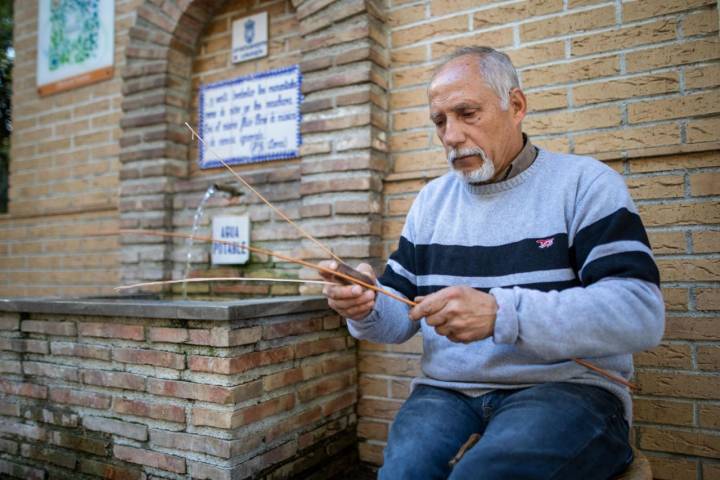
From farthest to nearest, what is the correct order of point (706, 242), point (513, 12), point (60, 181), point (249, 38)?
point (60, 181) → point (249, 38) → point (513, 12) → point (706, 242)

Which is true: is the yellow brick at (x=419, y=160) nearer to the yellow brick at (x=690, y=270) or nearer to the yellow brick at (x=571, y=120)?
the yellow brick at (x=571, y=120)

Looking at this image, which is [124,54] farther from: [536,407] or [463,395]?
[536,407]

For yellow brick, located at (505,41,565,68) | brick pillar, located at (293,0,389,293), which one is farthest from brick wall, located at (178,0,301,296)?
yellow brick, located at (505,41,565,68)

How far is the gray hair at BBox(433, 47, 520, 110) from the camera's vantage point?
171 centimetres

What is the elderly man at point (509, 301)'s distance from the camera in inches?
51.7

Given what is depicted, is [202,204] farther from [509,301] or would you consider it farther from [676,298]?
[676,298]

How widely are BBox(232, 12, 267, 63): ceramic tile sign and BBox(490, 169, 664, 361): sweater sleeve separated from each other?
2418 millimetres

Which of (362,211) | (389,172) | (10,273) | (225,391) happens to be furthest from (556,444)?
(10,273)

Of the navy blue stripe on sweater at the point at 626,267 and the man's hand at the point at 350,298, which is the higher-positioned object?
the navy blue stripe on sweater at the point at 626,267

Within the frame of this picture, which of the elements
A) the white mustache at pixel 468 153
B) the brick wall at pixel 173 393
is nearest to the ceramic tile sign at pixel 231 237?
the brick wall at pixel 173 393

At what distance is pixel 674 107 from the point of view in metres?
2.15

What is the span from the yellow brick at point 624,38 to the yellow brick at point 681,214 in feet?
2.32

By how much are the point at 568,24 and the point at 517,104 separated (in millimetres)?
857

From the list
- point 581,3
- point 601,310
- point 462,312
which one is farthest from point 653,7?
point 462,312
